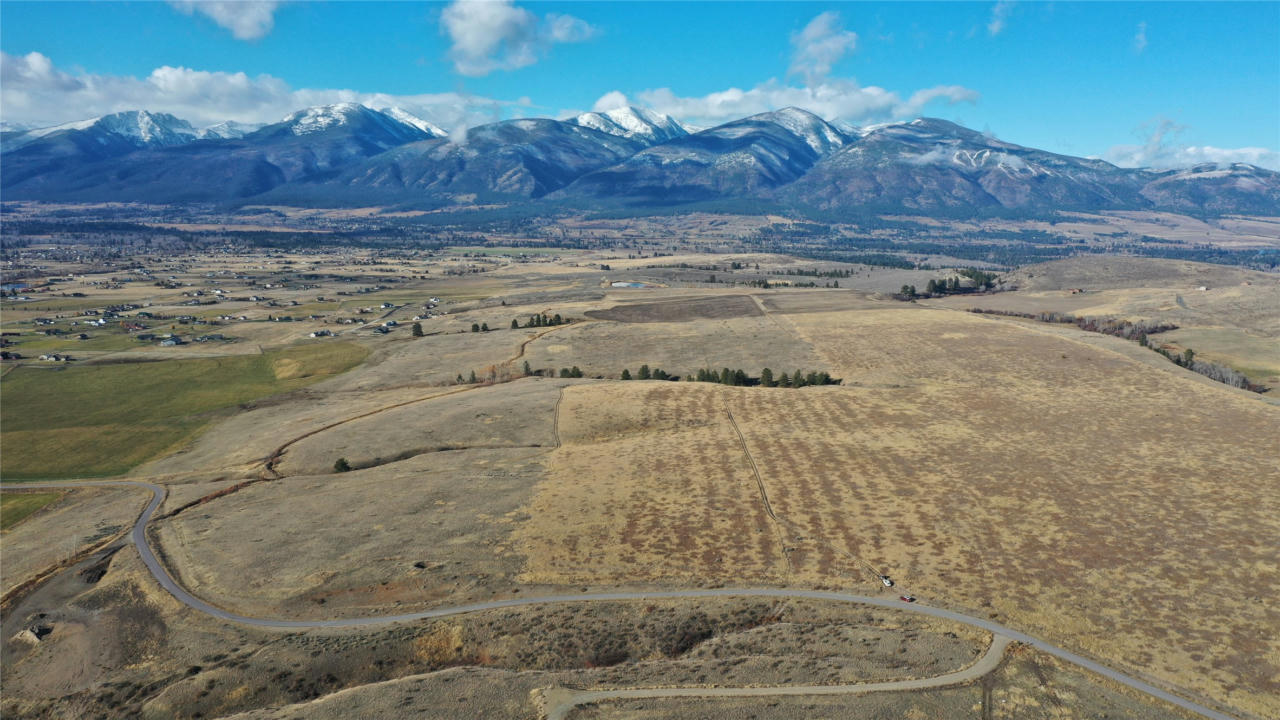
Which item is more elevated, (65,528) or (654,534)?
(654,534)

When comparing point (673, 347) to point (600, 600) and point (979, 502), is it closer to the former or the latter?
point (979, 502)

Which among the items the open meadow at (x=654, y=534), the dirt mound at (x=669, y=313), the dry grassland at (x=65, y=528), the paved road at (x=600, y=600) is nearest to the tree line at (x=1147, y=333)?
the open meadow at (x=654, y=534)

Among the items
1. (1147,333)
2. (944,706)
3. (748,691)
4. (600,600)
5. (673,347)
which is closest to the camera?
(944,706)

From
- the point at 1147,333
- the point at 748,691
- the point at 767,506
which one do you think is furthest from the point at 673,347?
the point at 1147,333

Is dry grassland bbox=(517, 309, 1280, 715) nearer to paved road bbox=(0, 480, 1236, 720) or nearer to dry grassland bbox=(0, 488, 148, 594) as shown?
paved road bbox=(0, 480, 1236, 720)

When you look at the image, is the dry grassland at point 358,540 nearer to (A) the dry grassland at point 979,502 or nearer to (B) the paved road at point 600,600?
(B) the paved road at point 600,600

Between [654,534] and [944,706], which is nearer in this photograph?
[944,706]

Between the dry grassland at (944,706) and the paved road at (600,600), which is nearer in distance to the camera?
the dry grassland at (944,706)

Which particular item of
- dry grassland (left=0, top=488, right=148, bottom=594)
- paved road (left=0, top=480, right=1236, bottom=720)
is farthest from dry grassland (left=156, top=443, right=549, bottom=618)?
dry grassland (left=0, top=488, right=148, bottom=594)

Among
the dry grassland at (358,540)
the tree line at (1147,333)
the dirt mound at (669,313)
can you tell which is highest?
the dirt mound at (669,313)
